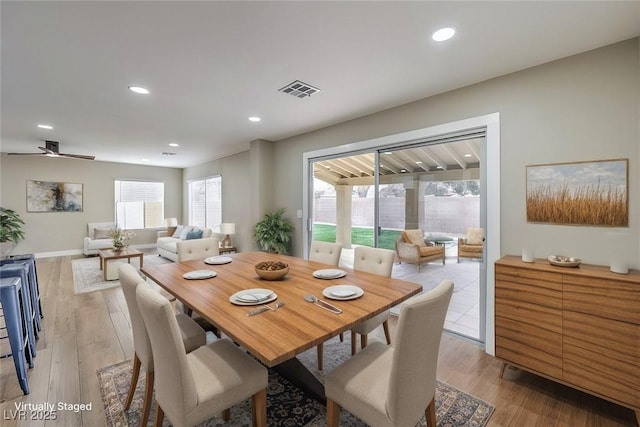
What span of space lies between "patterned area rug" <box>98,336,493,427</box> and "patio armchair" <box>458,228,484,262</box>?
1350 mm

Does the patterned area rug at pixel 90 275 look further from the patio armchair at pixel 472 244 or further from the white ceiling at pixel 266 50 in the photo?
the patio armchair at pixel 472 244

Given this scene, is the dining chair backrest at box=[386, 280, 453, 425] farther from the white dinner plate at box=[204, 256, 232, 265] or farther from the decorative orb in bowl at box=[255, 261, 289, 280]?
the white dinner plate at box=[204, 256, 232, 265]

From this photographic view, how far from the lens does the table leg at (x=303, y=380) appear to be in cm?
180

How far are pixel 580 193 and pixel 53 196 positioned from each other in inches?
402

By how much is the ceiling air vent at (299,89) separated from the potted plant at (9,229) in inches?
281

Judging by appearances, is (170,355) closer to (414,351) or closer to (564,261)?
(414,351)

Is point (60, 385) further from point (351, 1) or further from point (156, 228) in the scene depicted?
point (156, 228)

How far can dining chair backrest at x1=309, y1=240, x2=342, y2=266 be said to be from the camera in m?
2.80

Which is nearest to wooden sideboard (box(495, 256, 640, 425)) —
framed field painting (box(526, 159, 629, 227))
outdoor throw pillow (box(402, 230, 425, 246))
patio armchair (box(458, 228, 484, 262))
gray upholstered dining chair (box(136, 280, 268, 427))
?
framed field painting (box(526, 159, 629, 227))

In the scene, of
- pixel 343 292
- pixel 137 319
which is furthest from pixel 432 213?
pixel 137 319

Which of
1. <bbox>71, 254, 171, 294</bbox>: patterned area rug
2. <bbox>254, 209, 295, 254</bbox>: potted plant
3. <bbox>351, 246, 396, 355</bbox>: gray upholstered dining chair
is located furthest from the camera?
<bbox>254, 209, 295, 254</bbox>: potted plant

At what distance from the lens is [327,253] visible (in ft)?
9.35

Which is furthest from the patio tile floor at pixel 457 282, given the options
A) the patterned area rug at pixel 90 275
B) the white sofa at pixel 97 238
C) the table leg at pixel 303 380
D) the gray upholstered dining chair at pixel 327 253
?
the white sofa at pixel 97 238

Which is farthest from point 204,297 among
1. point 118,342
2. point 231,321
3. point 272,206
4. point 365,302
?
point 272,206
